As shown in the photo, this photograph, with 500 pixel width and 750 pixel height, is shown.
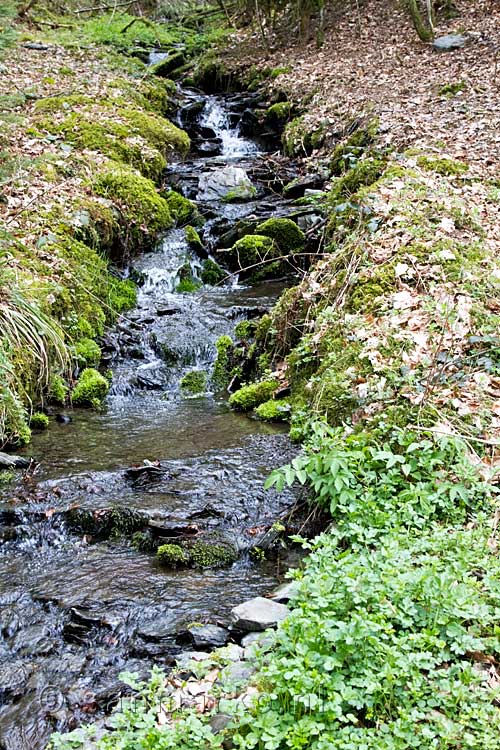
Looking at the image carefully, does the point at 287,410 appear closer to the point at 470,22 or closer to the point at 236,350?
the point at 236,350

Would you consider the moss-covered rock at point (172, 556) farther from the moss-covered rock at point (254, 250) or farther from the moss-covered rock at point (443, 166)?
the moss-covered rock at point (254, 250)

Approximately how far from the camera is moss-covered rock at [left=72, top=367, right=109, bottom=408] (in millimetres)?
6648

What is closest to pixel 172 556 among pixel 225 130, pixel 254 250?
pixel 254 250

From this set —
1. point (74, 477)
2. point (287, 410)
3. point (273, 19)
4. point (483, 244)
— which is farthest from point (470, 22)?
point (74, 477)

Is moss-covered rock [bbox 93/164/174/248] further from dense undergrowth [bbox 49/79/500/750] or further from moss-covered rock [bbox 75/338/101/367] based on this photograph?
dense undergrowth [bbox 49/79/500/750]

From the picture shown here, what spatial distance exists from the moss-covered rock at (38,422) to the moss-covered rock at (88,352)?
A: 3.63 ft

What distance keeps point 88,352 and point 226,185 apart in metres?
5.93

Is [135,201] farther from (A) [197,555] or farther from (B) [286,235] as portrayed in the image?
(A) [197,555]

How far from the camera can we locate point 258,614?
3215 millimetres

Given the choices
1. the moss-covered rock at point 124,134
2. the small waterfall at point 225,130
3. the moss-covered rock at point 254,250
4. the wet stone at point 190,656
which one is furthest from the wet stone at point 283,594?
the small waterfall at point 225,130

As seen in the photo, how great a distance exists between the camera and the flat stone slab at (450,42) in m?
13.2

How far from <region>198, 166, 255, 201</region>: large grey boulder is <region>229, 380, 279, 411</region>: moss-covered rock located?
234 inches

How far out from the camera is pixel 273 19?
1794 cm

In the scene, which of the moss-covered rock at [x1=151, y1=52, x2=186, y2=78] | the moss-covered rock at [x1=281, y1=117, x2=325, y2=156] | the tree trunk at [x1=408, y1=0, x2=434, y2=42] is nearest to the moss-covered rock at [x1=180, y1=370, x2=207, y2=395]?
the moss-covered rock at [x1=281, y1=117, x2=325, y2=156]
